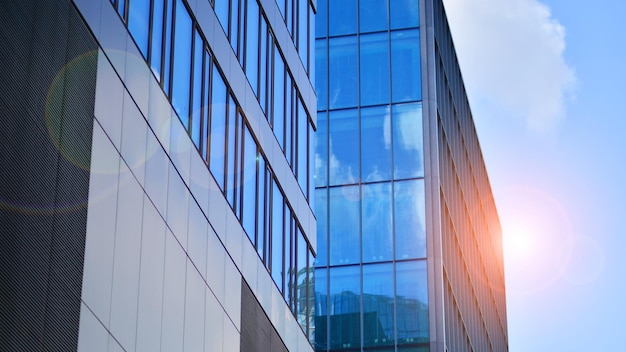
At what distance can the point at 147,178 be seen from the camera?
74.6ft

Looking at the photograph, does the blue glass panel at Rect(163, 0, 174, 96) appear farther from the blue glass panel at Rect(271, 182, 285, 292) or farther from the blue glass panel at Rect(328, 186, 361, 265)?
the blue glass panel at Rect(328, 186, 361, 265)

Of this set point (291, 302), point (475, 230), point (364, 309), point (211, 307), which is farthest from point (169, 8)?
point (475, 230)

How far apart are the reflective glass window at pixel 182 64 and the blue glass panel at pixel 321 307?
2490cm

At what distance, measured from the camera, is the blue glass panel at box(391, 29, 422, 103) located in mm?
52688

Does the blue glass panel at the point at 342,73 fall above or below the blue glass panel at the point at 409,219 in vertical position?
above

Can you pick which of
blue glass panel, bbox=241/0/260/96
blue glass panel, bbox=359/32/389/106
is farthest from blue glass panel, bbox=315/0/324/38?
blue glass panel, bbox=241/0/260/96

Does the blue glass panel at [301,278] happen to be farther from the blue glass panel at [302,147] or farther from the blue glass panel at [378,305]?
the blue glass panel at [378,305]

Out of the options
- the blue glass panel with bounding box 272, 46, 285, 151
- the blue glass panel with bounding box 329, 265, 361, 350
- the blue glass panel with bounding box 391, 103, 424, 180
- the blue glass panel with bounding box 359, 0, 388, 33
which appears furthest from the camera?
the blue glass panel with bounding box 359, 0, 388, 33

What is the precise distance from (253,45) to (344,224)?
19778 mm

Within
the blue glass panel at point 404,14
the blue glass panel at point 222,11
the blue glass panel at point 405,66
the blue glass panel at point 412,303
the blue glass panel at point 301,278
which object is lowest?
the blue glass panel at point 301,278

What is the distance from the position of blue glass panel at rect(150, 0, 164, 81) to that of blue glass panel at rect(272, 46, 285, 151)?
33.5ft

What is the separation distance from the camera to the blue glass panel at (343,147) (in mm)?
52438

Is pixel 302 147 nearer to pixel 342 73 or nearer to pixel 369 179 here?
pixel 369 179

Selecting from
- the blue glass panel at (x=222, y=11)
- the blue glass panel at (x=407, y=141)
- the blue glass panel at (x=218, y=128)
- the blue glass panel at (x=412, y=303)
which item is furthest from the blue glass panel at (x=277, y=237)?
the blue glass panel at (x=407, y=141)
